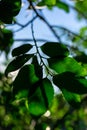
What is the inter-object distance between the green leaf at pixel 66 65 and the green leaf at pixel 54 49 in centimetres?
2

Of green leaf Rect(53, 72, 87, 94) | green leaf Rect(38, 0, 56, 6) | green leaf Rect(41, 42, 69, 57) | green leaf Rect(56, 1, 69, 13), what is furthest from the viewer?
green leaf Rect(56, 1, 69, 13)

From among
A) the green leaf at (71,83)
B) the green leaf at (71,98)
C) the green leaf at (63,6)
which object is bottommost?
the green leaf at (63,6)

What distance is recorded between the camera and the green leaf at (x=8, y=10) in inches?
53.6

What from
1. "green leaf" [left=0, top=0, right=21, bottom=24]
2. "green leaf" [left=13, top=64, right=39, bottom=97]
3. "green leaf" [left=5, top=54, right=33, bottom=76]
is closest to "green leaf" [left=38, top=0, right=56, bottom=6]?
"green leaf" [left=0, top=0, right=21, bottom=24]

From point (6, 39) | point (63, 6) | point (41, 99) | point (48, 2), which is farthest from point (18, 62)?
point (63, 6)

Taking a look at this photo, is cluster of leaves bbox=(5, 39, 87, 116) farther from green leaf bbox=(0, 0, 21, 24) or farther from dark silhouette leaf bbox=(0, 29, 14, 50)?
dark silhouette leaf bbox=(0, 29, 14, 50)

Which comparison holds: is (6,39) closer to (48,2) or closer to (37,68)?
(48,2)

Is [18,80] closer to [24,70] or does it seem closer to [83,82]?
[24,70]

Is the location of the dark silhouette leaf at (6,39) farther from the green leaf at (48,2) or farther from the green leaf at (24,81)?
the green leaf at (24,81)

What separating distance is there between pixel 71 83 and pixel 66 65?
92 mm

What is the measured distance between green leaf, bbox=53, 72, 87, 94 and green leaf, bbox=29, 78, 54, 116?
34mm

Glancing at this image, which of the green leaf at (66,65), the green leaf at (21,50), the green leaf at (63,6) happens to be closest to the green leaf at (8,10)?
the green leaf at (21,50)

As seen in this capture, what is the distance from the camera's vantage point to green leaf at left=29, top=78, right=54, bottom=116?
1.18 metres

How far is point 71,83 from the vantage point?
3.86ft
